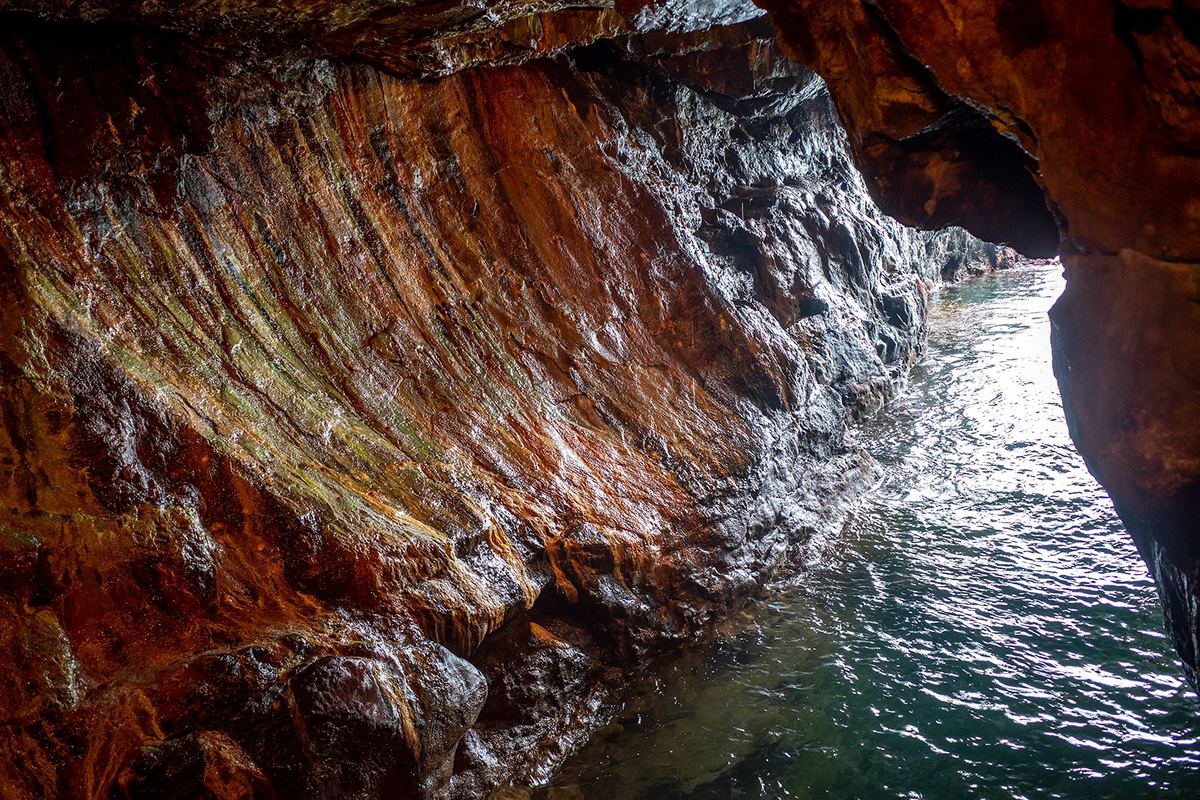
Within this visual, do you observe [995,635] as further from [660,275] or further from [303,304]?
[303,304]

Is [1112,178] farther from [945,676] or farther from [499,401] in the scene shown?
[499,401]

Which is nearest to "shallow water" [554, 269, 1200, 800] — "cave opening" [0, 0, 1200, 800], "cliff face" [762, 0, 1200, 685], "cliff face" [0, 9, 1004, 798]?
"cave opening" [0, 0, 1200, 800]

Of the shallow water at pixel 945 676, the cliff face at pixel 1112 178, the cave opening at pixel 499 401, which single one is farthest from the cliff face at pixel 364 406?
the cliff face at pixel 1112 178

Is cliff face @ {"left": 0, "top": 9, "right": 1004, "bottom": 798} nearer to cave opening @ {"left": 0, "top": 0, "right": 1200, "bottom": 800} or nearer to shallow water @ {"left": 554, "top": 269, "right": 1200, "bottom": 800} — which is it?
cave opening @ {"left": 0, "top": 0, "right": 1200, "bottom": 800}

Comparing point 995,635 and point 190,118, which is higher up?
point 190,118

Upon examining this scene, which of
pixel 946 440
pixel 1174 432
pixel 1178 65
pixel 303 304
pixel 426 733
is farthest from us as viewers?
pixel 946 440

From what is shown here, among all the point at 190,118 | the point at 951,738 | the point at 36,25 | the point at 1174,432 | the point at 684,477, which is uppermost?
the point at 36,25

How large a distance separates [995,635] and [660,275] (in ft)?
19.0

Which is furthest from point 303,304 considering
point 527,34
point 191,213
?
point 527,34

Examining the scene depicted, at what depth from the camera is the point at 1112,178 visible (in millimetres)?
4199

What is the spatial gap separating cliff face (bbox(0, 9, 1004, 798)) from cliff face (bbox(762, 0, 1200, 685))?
4.11 metres

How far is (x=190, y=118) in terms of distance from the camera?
251 inches

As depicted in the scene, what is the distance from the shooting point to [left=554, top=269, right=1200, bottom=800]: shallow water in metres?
5.22

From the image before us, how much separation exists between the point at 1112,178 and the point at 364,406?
6221mm
